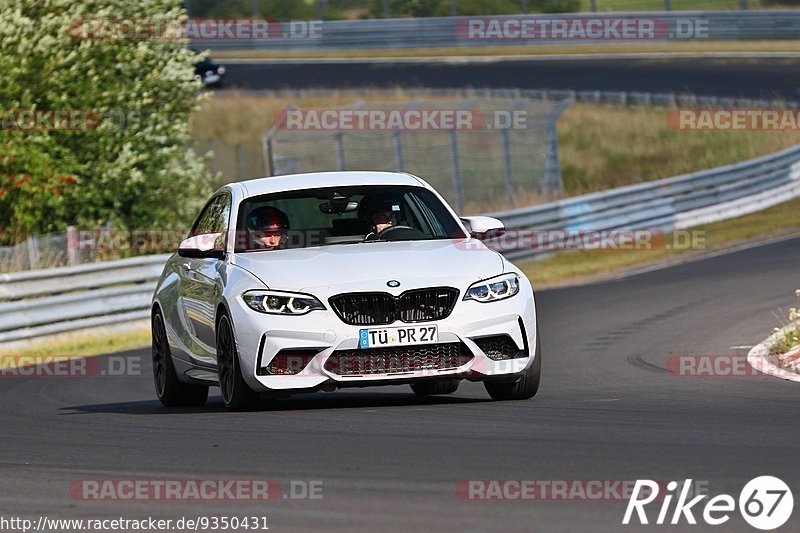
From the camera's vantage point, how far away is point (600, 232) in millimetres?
28375

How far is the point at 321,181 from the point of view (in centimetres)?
1135

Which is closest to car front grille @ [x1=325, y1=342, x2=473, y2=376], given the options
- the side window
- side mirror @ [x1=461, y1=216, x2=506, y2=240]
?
side mirror @ [x1=461, y1=216, x2=506, y2=240]

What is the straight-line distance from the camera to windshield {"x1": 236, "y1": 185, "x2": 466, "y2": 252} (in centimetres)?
1092

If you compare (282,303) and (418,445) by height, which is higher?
(282,303)

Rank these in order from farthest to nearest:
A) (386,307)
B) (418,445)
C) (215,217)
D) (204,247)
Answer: (215,217), (204,247), (386,307), (418,445)

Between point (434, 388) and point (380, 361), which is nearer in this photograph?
point (380, 361)

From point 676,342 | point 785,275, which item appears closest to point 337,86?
point 785,275

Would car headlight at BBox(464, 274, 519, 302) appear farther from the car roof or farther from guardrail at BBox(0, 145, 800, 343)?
guardrail at BBox(0, 145, 800, 343)

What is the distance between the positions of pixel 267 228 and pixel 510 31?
4404cm

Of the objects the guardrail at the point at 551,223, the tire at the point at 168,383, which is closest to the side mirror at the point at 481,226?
the tire at the point at 168,383

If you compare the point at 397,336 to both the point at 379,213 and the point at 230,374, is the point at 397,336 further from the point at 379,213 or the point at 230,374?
the point at 379,213

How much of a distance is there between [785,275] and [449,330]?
12.4 meters

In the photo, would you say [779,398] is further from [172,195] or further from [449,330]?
→ [172,195]

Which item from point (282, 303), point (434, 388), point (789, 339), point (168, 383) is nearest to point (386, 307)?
point (282, 303)
